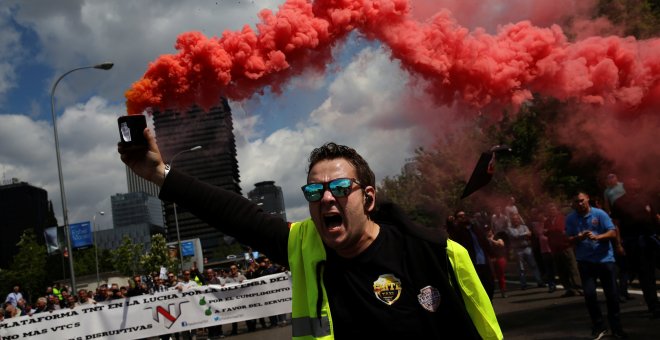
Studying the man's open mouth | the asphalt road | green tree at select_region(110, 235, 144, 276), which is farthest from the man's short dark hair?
green tree at select_region(110, 235, 144, 276)

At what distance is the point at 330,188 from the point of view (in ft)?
8.63

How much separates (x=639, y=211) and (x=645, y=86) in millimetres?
6025

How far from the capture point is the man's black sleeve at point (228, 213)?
2.70m

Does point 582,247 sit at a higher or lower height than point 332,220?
lower

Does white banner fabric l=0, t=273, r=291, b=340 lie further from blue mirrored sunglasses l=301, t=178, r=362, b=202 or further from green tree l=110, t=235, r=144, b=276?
green tree l=110, t=235, r=144, b=276

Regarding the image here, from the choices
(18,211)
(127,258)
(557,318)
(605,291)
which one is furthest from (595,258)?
(18,211)

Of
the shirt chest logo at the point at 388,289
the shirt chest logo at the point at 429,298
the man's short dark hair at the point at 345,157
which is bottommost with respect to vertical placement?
the shirt chest logo at the point at 429,298

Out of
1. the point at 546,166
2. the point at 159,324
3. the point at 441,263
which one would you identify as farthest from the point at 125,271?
the point at 441,263

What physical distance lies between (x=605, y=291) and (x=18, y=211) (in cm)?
16065

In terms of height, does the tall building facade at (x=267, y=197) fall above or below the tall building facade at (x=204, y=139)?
below

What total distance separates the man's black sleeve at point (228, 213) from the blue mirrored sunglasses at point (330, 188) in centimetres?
20

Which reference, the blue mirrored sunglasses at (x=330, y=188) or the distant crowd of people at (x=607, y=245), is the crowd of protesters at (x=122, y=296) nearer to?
the distant crowd of people at (x=607, y=245)

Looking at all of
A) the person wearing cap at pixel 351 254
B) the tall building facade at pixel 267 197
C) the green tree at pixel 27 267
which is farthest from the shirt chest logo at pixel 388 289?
the green tree at pixel 27 267

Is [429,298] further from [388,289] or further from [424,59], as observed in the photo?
[424,59]
